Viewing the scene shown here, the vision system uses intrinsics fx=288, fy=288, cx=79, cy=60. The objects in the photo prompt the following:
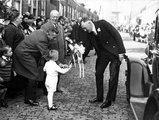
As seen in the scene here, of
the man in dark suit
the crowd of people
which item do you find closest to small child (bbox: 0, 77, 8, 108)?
the crowd of people

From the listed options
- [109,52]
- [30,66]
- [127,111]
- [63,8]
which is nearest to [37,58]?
[30,66]

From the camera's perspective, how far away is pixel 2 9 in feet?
20.5

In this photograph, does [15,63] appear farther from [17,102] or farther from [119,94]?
[119,94]

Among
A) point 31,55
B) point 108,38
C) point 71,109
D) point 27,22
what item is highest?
point 27,22

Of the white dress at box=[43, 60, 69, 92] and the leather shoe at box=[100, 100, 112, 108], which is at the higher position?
the white dress at box=[43, 60, 69, 92]

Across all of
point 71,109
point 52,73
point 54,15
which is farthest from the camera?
point 54,15

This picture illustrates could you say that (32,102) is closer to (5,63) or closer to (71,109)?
(71,109)

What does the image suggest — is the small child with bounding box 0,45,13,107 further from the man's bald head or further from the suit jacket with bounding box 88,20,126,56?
the suit jacket with bounding box 88,20,126,56

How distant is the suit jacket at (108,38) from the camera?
5078 millimetres

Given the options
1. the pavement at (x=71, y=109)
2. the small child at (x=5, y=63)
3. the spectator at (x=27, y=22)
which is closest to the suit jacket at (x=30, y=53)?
the small child at (x=5, y=63)

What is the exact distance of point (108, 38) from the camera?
5.18 m

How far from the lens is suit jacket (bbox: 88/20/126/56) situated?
16.7 feet

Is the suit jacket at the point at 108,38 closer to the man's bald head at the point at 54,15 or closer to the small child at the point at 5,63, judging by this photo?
the man's bald head at the point at 54,15

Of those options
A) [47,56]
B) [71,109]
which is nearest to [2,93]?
[47,56]
